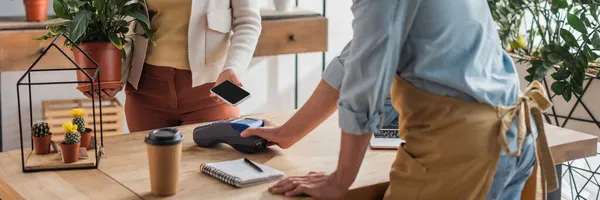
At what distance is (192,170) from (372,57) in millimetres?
557

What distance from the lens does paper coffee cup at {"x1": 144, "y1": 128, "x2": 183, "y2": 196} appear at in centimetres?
155

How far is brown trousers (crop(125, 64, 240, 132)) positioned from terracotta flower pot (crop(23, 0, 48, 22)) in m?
1.34

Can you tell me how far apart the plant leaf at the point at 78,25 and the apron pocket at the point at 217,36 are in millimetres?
416

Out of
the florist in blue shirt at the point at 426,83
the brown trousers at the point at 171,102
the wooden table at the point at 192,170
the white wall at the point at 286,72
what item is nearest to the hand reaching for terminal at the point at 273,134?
the wooden table at the point at 192,170

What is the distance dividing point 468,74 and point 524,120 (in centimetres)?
17

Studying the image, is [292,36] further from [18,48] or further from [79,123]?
[79,123]

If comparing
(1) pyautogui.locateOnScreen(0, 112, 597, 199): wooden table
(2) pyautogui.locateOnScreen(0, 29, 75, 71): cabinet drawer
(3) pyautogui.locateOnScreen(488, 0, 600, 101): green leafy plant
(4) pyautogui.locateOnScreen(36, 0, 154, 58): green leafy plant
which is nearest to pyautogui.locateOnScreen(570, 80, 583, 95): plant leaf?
(3) pyautogui.locateOnScreen(488, 0, 600, 101): green leafy plant

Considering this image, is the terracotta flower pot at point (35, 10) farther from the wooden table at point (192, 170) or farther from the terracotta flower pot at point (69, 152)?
the terracotta flower pot at point (69, 152)

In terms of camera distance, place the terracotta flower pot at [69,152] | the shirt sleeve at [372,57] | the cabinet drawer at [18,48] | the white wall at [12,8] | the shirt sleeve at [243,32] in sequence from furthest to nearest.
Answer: the white wall at [12,8] < the cabinet drawer at [18,48] < the shirt sleeve at [243,32] < the terracotta flower pot at [69,152] < the shirt sleeve at [372,57]

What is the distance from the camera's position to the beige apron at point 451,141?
1.48 metres

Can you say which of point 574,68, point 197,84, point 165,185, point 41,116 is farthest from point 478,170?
point 41,116

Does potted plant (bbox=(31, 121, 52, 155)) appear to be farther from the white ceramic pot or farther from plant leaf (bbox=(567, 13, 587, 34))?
the white ceramic pot

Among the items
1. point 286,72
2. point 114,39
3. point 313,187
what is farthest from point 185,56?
point 286,72

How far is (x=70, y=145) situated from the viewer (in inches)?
69.6
